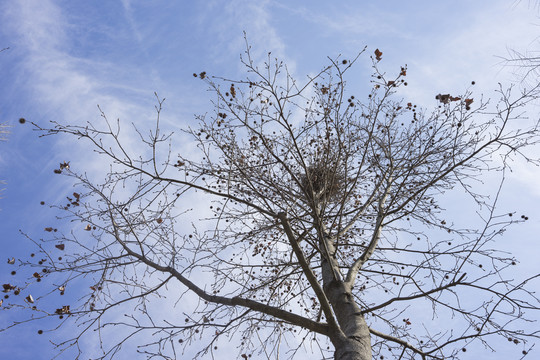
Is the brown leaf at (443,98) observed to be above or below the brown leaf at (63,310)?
above

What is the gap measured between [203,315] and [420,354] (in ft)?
7.31

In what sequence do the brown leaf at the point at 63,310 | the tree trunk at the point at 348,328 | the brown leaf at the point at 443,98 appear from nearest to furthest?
the tree trunk at the point at 348,328 → the brown leaf at the point at 63,310 → the brown leaf at the point at 443,98

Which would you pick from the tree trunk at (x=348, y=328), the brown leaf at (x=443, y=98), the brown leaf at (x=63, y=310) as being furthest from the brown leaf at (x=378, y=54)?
the brown leaf at (x=63, y=310)

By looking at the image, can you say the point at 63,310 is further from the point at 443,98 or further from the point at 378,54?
the point at 443,98

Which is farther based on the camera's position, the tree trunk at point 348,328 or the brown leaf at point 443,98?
the brown leaf at point 443,98

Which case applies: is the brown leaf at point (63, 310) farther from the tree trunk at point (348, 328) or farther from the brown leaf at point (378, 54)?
the brown leaf at point (378, 54)

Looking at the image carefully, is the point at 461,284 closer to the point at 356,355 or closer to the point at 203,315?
the point at 356,355

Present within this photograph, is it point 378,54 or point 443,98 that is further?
point 443,98

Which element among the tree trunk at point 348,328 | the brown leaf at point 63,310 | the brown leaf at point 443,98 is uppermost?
the brown leaf at point 443,98

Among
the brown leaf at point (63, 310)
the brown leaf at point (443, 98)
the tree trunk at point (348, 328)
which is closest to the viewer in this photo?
the tree trunk at point (348, 328)

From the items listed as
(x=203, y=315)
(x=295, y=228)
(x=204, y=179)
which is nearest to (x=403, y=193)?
(x=295, y=228)

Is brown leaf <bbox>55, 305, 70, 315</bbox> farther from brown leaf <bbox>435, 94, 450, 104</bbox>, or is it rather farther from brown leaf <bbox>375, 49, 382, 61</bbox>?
brown leaf <bbox>435, 94, 450, 104</bbox>

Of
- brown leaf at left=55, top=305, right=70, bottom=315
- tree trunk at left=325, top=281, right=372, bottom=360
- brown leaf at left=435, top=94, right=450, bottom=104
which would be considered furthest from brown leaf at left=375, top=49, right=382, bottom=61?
brown leaf at left=55, top=305, right=70, bottom=315

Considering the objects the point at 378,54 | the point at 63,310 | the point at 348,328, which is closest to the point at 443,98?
the point at 378,54
